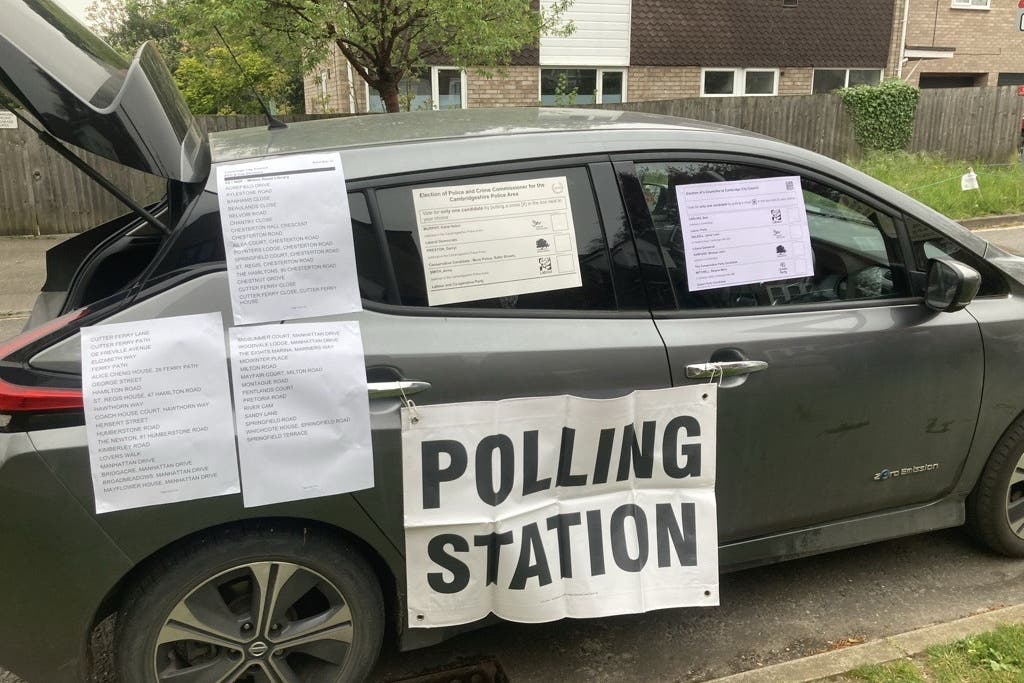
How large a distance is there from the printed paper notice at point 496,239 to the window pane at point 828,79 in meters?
18.9

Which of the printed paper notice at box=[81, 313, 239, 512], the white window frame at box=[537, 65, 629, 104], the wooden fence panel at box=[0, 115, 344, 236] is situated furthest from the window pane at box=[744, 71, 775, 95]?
the printed paper notice at box=[81, 313, 239, 512]

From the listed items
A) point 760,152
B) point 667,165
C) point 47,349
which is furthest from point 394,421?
point 760,152

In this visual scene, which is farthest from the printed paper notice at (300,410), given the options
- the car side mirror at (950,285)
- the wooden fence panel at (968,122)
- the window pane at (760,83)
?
the window pane at (760,83)

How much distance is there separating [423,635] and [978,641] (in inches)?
72.1

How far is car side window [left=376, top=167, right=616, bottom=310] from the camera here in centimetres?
237

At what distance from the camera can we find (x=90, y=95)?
6.79 feet

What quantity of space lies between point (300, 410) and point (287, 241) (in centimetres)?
47

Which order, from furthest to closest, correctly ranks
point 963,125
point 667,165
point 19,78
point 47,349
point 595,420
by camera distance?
point 963,125 → point 667,165 → point 595,420 → point 47,349 → point 19,78

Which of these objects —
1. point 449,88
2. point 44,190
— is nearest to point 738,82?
point 449,88

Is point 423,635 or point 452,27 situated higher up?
point 452,27

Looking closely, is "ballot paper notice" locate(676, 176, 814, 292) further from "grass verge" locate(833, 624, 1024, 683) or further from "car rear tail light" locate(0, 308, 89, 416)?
"car rear tail light" locate(0, 308, 89, 416)

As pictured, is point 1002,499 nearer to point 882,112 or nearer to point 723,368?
point 723,368

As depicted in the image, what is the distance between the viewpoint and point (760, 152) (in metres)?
2.78

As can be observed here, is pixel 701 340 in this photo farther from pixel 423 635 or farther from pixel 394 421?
pixel 423 635
